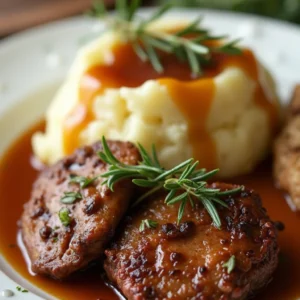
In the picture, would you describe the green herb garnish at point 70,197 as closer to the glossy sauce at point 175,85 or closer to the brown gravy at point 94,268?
the brown gravy at point 94,268

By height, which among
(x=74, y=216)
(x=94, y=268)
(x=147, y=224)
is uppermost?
(x=74, y=216)

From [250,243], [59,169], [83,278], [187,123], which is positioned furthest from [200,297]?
[187,123]

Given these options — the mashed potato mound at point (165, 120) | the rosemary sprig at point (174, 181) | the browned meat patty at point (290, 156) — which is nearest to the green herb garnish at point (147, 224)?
the rosemary sprig at point (174, 181)

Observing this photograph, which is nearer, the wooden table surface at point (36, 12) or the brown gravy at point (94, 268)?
the brown gravy at point (94, 268)

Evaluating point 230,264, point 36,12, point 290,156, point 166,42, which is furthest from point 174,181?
point 36,12

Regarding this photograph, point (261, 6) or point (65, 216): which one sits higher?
point (65, 216)

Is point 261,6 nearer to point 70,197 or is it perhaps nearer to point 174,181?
point 174,181

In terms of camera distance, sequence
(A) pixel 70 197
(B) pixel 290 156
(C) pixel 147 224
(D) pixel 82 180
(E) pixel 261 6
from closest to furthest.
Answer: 1. (C) pixel 147 224
2. (A) pixel 70 197
3. (D) pixel 82 180
4. (B) pixel 290 156
5. (E) pixel 261 6

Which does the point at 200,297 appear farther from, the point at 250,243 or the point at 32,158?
the point at 32,158
